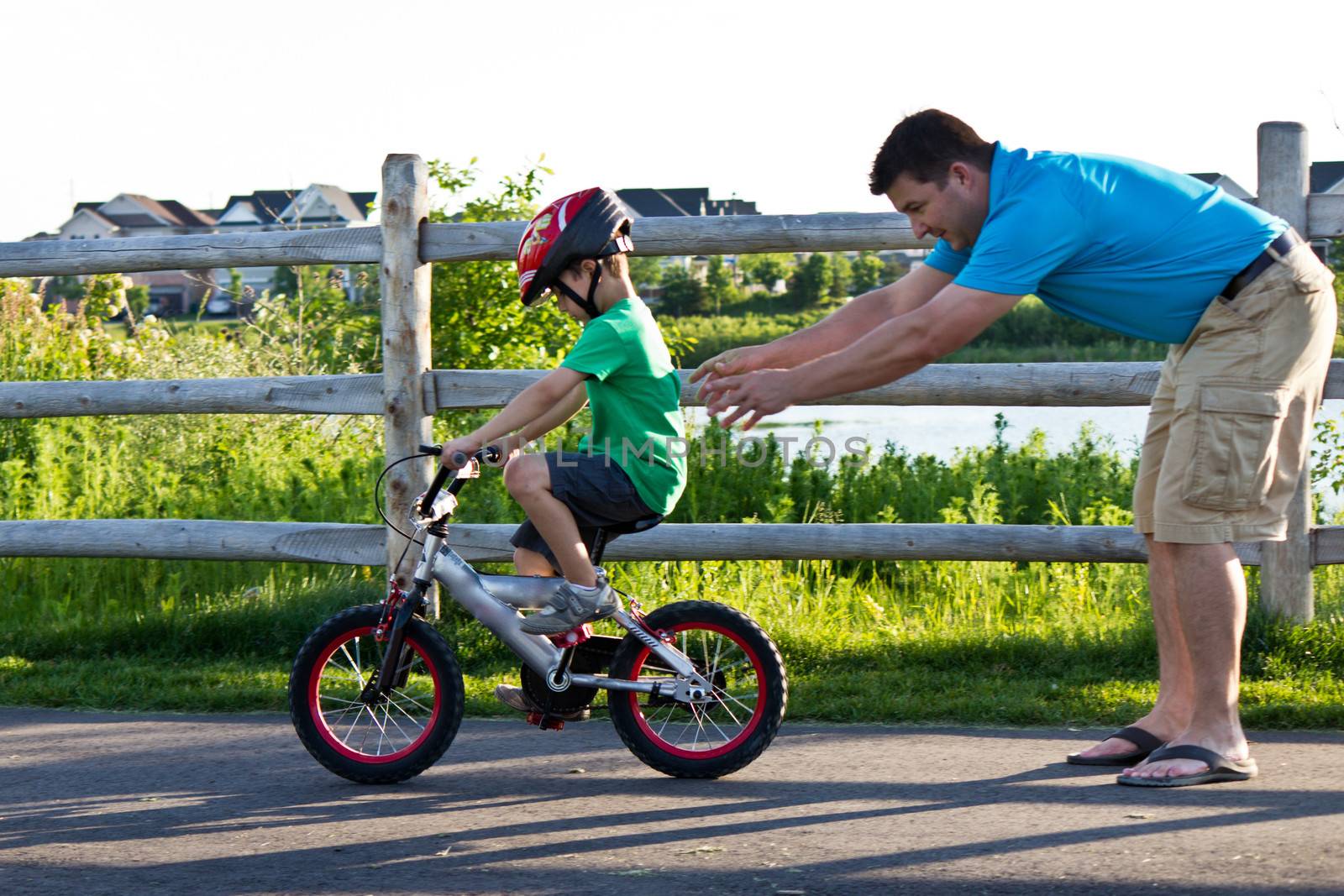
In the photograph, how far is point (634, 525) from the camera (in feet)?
14.0

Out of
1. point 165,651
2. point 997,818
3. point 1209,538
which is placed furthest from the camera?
point 165,651

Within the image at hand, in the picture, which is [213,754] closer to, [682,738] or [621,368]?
[682,738]

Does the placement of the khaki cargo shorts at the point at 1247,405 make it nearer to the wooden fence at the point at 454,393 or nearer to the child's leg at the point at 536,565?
the wooden fence at the point at 454,393

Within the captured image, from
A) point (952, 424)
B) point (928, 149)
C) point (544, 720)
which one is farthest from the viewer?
point (952, 424)

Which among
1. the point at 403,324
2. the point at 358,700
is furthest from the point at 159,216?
the point at 358,700

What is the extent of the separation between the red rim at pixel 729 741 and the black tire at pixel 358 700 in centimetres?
51

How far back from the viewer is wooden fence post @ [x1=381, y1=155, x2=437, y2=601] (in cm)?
588

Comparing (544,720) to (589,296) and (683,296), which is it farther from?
(683,296)

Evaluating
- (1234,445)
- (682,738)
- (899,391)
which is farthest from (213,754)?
(1234,445)

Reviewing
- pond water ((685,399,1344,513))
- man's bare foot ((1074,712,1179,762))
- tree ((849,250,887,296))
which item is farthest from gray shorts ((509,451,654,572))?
tree ((849,250,887,296))

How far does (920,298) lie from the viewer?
14.3 ft

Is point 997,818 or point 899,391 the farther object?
point 899,391

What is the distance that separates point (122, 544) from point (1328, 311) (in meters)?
4.65

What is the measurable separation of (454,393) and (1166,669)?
2.95m
